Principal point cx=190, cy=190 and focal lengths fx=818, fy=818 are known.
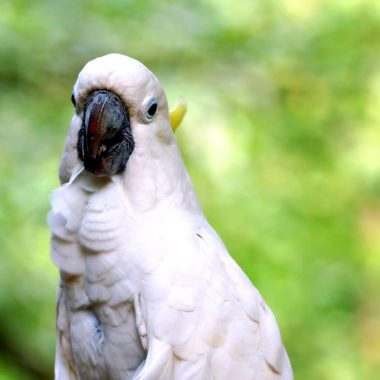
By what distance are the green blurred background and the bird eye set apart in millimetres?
1349

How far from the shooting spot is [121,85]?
3.85ft

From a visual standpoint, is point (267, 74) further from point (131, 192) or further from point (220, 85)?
point (131, 192)

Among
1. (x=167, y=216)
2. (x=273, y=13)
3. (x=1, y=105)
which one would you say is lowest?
(x=167, y=216)

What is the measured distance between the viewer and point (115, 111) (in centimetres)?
117

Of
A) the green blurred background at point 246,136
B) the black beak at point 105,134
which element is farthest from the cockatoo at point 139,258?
the green blurred background at point 246,136

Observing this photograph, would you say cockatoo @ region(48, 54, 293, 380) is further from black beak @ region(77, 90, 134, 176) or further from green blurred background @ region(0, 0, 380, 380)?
green blurred background @ region(0, 0, 380, 380)

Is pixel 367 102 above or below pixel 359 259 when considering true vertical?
above

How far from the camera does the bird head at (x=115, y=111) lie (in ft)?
3.84

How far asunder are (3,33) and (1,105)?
247 mm

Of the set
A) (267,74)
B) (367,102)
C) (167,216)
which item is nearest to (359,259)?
(367,102)

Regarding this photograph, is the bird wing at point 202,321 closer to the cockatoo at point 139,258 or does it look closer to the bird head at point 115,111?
the cockatoo at point 139,258

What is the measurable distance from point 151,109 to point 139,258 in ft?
0.72

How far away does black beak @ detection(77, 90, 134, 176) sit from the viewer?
3.82 feet

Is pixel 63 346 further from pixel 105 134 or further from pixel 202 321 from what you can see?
pixel 105 134
